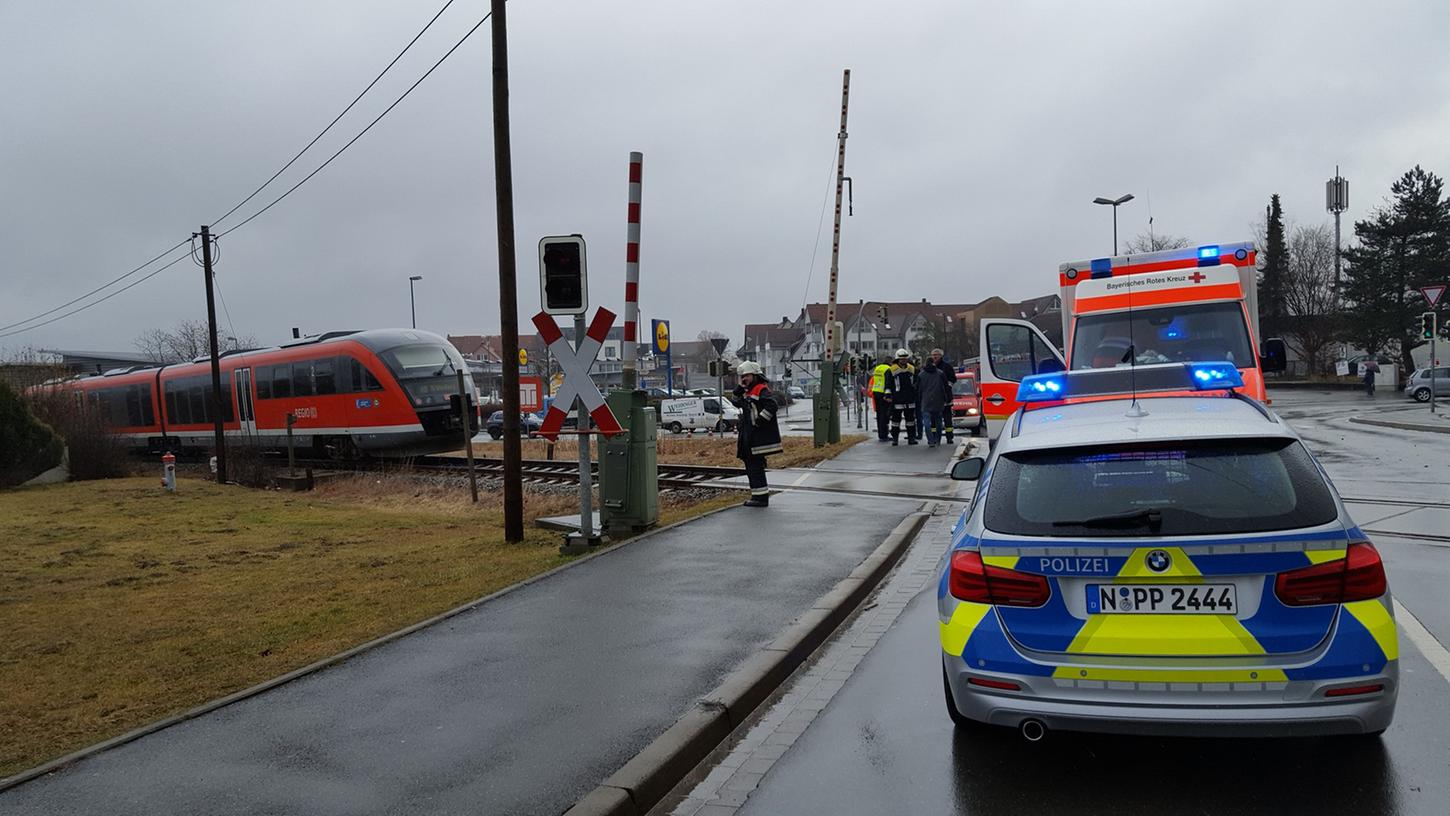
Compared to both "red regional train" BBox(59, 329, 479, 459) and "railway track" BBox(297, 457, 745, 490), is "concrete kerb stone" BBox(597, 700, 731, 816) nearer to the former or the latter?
"railway track" BBox(297, 457, 745, 490)

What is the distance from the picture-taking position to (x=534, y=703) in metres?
5.41

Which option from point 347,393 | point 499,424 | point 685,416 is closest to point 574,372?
point 347,393

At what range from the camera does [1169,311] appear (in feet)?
38.5

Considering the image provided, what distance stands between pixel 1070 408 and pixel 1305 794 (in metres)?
1.87

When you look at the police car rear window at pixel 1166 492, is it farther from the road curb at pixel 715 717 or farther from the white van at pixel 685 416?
the white van at pixel 685 416

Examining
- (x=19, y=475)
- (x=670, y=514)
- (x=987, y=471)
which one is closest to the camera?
(x=987, y=471)

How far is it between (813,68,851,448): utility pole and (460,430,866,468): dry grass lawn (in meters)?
0.35

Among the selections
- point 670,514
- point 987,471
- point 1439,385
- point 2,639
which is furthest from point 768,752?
point 1439,385

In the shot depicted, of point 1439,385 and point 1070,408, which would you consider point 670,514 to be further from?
point 1439,385

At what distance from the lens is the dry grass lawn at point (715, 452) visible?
65.2 feet

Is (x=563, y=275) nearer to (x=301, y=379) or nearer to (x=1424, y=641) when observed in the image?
(x=1424, y=641)

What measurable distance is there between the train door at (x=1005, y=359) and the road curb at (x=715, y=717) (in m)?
7.95

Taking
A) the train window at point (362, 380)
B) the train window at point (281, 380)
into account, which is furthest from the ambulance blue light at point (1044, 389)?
the train window at point (281, 380)

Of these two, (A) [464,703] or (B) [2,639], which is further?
(B) [2,639]
